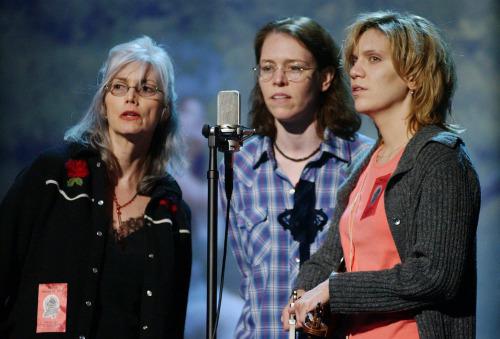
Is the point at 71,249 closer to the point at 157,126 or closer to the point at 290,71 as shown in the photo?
the point at 157,126

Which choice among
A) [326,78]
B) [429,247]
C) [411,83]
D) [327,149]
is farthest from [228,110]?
[326,78]

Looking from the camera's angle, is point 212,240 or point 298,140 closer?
point 212,240

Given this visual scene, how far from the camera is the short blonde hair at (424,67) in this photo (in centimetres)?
268

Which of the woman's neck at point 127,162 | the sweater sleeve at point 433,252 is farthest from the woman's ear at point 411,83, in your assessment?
the woman's neck at point 127,162

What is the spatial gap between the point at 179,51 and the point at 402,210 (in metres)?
2.17

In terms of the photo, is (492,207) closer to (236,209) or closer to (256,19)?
(236,209)

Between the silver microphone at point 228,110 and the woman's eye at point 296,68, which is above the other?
the woman's eye at point 296,68

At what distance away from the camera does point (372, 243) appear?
2611 millimetres

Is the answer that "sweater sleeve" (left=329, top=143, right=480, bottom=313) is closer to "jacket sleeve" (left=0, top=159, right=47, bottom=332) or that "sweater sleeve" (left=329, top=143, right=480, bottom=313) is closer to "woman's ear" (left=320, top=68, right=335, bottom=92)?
"jacket sleeve" (left=0, top=159, right=47, bottom=332)

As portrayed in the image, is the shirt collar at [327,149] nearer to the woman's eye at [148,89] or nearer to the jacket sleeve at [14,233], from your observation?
the woman's eye at [148,89]

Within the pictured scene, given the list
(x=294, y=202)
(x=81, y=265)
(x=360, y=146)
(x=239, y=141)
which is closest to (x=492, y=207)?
(x=360, y=146)

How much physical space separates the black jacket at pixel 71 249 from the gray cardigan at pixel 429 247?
3.07ft

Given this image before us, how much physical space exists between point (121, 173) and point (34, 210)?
47 centimetres

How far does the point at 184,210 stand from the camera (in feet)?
11.6
